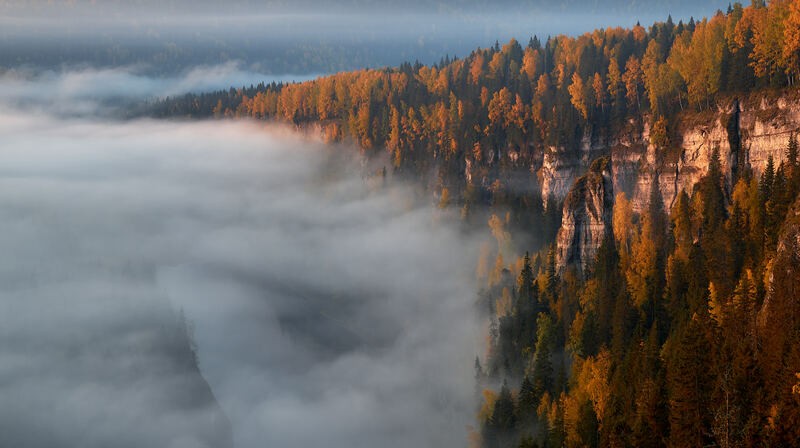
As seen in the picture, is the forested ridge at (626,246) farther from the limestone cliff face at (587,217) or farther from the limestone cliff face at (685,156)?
the limestone cliff face at (587,217)

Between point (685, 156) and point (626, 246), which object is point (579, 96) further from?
point (626, 246)

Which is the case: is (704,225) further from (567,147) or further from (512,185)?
(512,185)

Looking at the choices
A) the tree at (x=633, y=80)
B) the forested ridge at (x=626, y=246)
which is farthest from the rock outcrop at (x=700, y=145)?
the tree at (x=633, y=80)

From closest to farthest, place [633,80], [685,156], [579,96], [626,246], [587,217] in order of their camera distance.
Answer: [587,217]
[626,246]
[685,156]
[633,80]
[579,96]

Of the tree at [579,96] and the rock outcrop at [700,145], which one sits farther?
the tree at [579,96]

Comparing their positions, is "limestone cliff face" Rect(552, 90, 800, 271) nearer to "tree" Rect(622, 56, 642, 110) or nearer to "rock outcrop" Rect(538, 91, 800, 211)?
"rock outcrop" Rect(538, 91, 800, 211)

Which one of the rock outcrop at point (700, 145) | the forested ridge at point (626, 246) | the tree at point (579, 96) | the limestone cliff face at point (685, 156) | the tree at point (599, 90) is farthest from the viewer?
the tree at point (579, 96)

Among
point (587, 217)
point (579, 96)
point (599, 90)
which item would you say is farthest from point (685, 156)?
point (579, 96)

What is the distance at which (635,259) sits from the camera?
312 ft

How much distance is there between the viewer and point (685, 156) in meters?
112

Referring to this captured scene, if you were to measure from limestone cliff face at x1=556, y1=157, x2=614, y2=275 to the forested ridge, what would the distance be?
2659mm

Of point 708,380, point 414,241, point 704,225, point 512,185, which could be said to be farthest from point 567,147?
point 708,380

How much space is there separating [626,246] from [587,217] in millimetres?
6616

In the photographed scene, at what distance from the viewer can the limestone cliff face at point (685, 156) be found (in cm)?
9994
